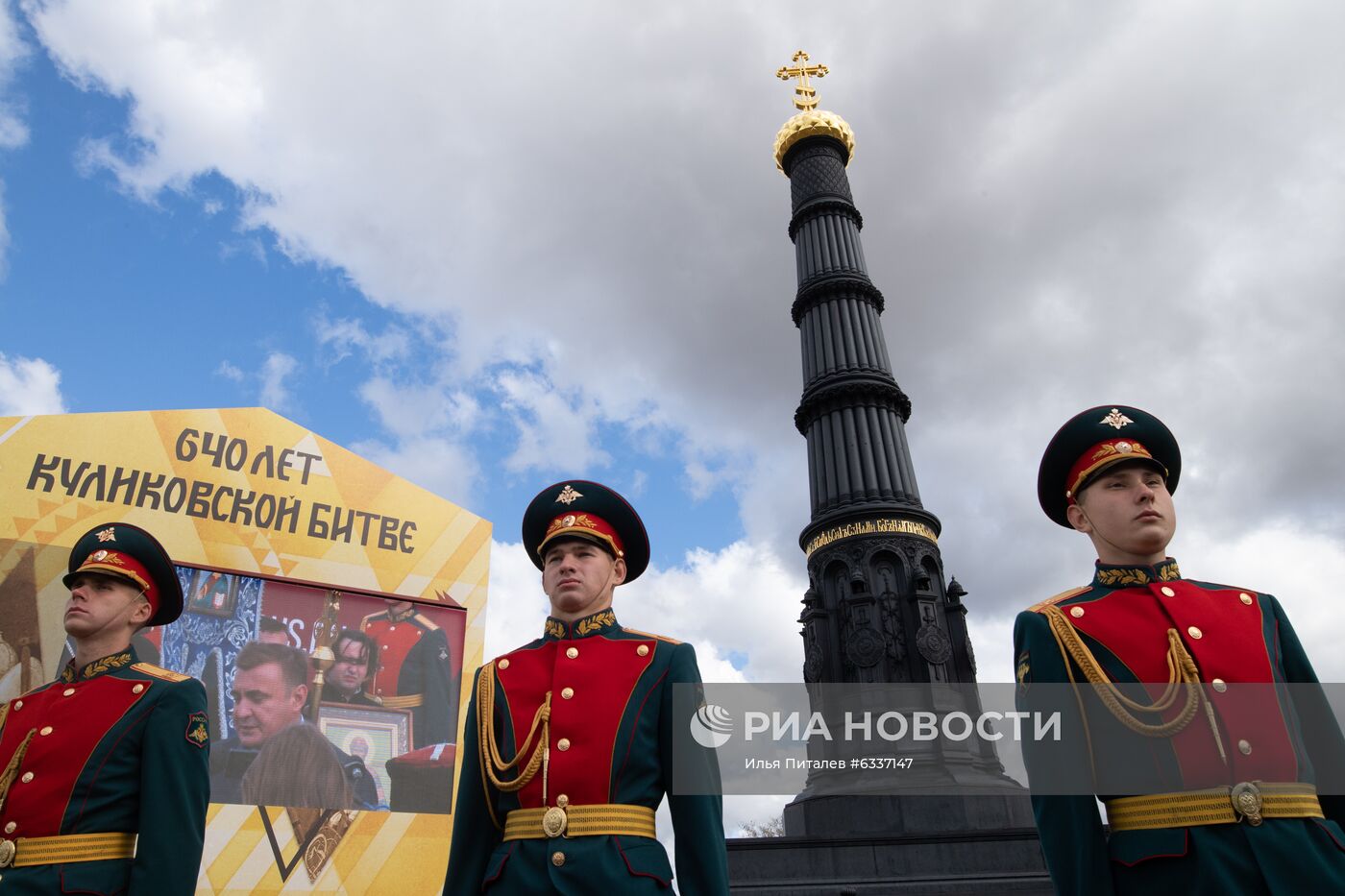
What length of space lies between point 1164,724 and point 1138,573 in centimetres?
60

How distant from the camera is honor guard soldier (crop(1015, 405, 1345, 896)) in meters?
2.60

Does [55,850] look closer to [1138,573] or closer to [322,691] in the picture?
[1138,573]

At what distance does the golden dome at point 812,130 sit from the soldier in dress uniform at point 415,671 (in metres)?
12.7

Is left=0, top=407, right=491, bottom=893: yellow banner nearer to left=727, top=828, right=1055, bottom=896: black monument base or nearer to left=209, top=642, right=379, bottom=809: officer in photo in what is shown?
left=209, top=642, right=379, bottom=809: officer in photo

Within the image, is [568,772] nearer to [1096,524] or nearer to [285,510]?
[1096,524]

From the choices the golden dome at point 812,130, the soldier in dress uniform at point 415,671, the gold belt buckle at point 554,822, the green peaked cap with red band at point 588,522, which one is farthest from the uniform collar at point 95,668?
the golden dome at point 812,130

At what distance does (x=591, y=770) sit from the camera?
3.25 metres

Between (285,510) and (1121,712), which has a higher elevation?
(285,510)

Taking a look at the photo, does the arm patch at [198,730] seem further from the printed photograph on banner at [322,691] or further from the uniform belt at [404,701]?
the uniform belt at [404,701]

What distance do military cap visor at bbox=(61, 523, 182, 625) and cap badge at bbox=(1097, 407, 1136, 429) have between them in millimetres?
4390

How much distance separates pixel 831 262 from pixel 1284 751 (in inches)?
615

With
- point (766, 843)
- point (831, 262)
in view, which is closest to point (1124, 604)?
point (766, 843)

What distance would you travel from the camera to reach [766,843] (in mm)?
11594

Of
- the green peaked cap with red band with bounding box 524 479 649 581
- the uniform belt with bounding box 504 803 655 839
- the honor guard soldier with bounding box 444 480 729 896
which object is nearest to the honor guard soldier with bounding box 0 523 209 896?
the honor guard soldier with bounding box 444 480 729 896
